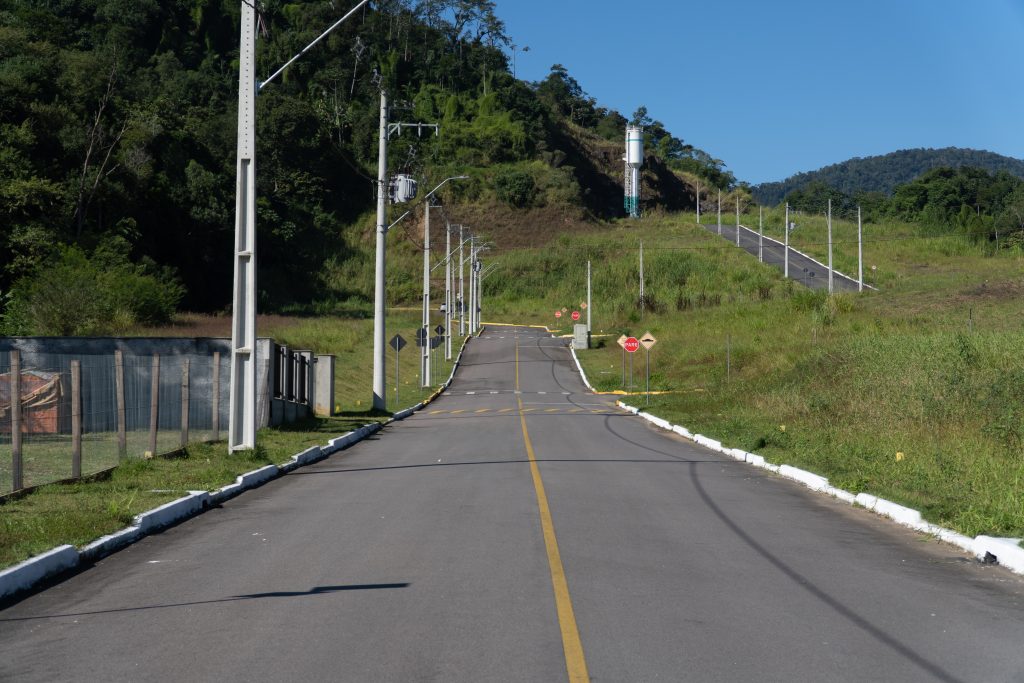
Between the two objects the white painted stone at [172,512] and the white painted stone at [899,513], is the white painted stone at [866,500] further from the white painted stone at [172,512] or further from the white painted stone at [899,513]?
the white painted stone at [172,512]

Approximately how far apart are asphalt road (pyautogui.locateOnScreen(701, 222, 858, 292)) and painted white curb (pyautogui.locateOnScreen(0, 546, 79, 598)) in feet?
255

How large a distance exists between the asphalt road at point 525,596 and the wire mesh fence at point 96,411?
3308 millimetres

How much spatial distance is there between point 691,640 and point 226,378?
2085 cm

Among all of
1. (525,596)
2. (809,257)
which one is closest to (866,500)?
(525,596)

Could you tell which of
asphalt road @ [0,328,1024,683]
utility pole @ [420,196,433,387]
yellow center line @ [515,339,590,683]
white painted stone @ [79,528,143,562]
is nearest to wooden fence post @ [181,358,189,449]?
asphalt road @ [0,328,1024,683]

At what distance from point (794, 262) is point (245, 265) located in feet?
309

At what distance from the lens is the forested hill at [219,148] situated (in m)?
57.9

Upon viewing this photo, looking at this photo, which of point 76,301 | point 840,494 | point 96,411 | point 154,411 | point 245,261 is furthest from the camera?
point 76,301

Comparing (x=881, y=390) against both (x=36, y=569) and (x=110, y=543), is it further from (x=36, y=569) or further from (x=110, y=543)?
(x=36, y=569)

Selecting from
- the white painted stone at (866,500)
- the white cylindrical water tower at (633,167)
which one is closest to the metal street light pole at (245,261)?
the white painted stone at (866,500)

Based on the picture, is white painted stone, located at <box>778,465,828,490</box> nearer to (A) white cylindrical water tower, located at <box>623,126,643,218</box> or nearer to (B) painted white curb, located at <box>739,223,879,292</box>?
(B) painted white curb, located at <box>739,223,879,292</box>

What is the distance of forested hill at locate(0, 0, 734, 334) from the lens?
5791 cm

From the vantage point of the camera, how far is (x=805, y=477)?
55.8ft

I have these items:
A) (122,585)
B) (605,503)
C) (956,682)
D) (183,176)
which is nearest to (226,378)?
(605,503)
